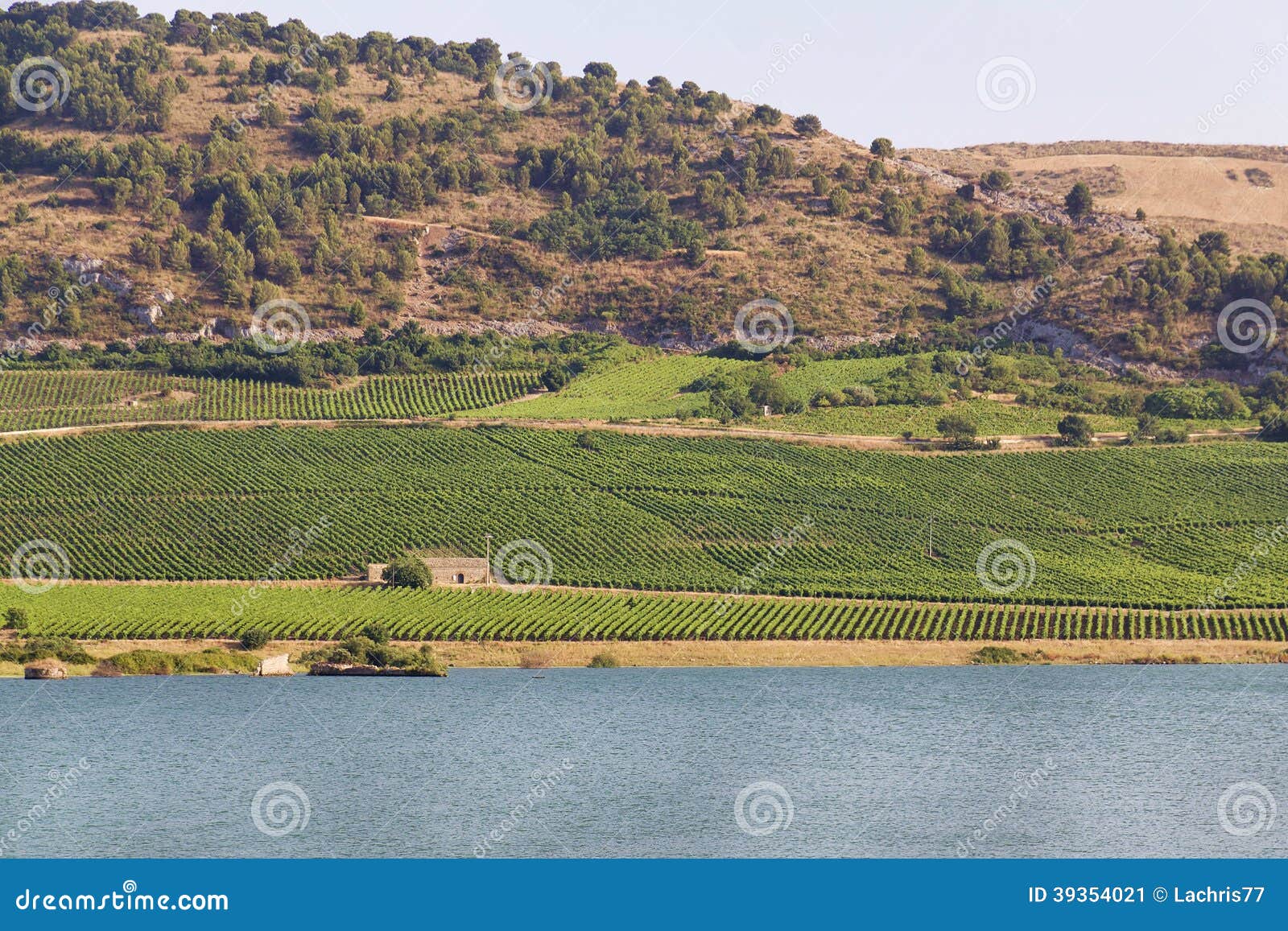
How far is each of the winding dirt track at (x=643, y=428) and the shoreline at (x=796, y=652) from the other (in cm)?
3573

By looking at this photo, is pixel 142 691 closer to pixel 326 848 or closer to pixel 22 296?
pixel 326 848

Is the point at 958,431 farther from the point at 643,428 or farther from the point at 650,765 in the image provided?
the point at 650,765

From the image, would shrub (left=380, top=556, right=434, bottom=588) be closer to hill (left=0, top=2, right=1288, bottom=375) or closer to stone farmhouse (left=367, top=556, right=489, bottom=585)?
stone farmhouse (left=367, top=556, right=489, bottom=585)

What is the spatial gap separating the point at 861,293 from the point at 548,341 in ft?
98.5

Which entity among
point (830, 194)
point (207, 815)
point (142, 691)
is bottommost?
point (142, 691)

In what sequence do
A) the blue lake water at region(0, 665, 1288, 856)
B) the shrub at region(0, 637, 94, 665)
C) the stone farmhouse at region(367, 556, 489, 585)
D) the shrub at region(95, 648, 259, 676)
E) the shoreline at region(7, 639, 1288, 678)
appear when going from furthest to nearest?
the stone farmhouse at region(367, 556, 489, 585)
the shoreline at region(7, 639, 1288, 678)
the shrub at region(0, 637, 94, 665)
the shrub at region(95, 648, 259, 676)
the blue lake water at region(0, 665, 1288, 856)

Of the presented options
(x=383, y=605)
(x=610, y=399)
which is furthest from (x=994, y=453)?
(x=383, y=605)

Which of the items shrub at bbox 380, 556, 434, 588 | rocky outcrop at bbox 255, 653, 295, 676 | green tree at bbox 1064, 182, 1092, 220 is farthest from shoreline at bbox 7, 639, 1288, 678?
green tree at bbox 1064, 182, 1092, 220

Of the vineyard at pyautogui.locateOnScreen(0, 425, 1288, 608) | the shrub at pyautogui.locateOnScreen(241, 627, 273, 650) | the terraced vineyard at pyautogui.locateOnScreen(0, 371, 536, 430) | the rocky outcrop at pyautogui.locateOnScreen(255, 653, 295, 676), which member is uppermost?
the terraced vineyard at pyautogui.locateOnScreen(0, 371, 536, 430)

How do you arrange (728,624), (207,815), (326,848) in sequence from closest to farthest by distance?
(326,848) < (207,815) < (728,624)

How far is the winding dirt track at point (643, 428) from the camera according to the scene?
111250 millimetres

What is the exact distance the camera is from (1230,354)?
14000 cm

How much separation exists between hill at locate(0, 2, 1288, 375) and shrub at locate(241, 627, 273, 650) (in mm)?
74317

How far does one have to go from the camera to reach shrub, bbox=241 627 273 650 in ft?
235
